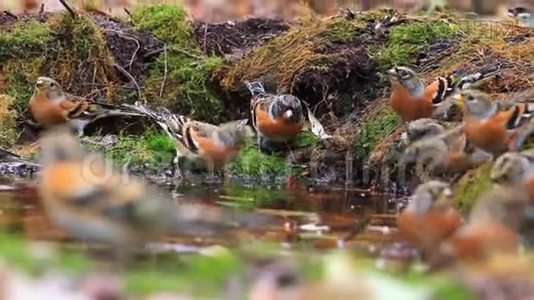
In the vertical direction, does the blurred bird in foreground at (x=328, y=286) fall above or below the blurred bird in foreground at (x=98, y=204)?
below

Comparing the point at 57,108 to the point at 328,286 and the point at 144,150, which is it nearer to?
the point at 144,150

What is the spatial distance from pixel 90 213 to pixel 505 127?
13.0ft

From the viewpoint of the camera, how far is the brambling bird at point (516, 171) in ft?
22.2

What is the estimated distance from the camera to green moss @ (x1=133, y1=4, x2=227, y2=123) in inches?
527

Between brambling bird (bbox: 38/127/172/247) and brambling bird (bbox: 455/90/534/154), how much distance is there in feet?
10.9

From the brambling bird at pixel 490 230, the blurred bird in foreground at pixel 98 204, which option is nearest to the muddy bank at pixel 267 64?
the brambling bird at pixel 490 230

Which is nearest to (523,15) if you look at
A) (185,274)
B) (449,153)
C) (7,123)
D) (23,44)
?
(23,44)

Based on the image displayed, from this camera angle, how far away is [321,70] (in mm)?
12570

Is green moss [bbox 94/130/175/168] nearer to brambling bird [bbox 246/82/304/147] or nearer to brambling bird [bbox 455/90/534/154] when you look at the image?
brambling bird [bbox 246/82/304/147]

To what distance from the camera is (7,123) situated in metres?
12.4

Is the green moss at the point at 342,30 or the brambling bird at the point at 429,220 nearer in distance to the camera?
the brambling bird at the point at 429,220

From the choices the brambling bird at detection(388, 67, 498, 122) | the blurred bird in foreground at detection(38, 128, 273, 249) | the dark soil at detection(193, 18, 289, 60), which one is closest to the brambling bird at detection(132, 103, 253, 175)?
the brambling bird at detection(388, 67, 498, 122)

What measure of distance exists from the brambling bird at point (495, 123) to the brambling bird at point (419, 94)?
1967mm

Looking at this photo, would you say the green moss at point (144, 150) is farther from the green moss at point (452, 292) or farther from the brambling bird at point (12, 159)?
the green moss at point (452, 292)
